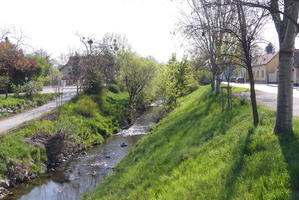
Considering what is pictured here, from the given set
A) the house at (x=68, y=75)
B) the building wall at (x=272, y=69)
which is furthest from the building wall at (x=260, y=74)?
the house at (x=68, y=75)

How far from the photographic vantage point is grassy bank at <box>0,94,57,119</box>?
781 inches

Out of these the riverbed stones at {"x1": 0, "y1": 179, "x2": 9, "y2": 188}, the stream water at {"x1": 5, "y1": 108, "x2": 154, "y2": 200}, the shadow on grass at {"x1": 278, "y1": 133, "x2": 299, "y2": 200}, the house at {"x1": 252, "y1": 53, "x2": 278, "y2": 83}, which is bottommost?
the stream water at {"x1": 5, "y1": 108, "x2": 154, "y2": 200}

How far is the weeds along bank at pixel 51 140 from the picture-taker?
39.7 feet

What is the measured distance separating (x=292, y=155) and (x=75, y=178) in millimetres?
10652

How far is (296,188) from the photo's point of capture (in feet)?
12.3

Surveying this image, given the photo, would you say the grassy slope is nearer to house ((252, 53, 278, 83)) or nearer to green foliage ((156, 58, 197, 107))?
green foliage ((156, 58, 197, 107))

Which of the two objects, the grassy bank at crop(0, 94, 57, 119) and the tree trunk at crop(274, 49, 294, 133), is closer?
the tree trunk at crop(274, 49, 294, 133)

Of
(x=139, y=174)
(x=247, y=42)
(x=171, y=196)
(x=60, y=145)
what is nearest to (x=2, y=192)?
(x=60, y=145)

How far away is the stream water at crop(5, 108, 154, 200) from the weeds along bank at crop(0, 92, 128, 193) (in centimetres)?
88

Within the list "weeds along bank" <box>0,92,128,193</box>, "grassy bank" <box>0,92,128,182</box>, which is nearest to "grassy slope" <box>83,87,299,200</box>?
"weeds along bank" <box>0,92,128,193</box>

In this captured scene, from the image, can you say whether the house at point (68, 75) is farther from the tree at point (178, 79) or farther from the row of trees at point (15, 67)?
the tree at point (178, 79)

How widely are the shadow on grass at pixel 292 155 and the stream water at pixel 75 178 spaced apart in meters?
8.62

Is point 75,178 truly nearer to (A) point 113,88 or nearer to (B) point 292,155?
(B) point 292,155

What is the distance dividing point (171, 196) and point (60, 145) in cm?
1291
